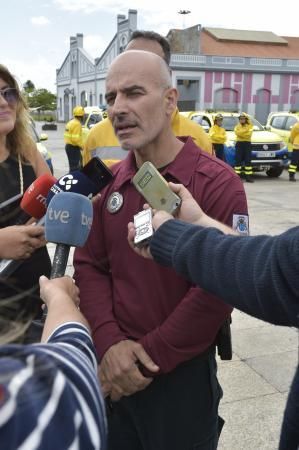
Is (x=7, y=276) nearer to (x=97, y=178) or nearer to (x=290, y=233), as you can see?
(x=97, y=178)

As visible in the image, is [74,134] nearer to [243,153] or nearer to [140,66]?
[243,153]

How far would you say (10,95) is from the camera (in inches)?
89.4

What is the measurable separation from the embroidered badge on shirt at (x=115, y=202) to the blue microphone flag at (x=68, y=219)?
1.31 feet

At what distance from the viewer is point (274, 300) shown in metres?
0.97

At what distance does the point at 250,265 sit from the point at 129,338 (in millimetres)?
840

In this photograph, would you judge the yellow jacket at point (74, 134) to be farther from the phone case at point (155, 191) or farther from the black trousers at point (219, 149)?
the phone case at point (155, 191)

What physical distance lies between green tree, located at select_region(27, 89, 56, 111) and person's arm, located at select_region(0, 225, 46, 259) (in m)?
1.03

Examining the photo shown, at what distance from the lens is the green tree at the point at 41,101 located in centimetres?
307

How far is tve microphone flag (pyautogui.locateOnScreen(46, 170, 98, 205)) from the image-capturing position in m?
1.51

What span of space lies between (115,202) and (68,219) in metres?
0.51

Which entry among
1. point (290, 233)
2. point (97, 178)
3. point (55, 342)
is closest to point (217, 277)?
point (290, 233)

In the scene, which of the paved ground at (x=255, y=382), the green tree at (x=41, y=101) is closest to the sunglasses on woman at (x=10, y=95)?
the green tree at (x=41, y=101)

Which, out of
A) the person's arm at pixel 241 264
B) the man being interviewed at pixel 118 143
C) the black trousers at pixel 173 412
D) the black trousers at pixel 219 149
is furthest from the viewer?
the black trousers at pixel 219 149

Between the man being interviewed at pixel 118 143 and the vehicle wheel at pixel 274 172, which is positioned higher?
the man being interviewed at pixel 118 143
